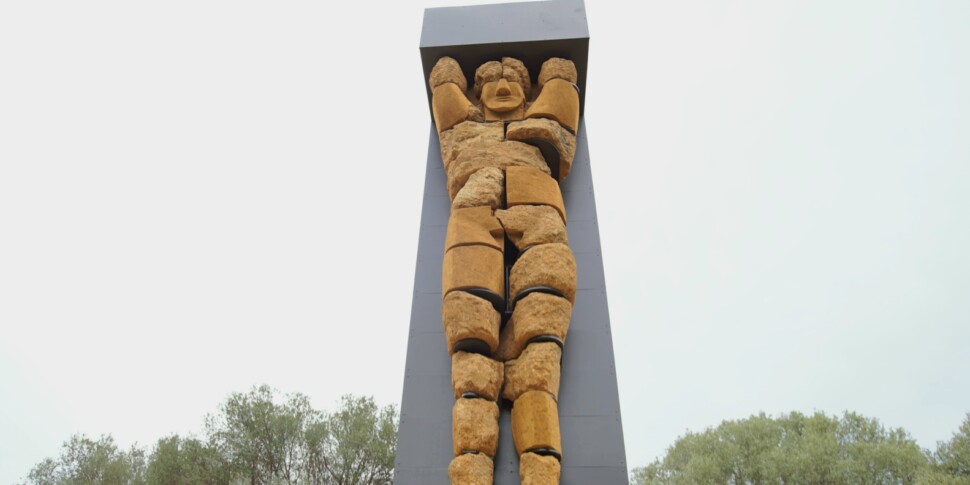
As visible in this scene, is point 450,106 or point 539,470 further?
point 450,106

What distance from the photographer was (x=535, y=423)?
15.7ft

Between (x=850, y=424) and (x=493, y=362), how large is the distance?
12910 mm

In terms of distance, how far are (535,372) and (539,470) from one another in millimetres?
778

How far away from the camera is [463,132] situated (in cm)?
693

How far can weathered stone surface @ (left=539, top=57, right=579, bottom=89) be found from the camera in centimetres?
734

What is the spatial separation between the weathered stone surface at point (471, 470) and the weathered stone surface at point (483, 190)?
7.81 feet

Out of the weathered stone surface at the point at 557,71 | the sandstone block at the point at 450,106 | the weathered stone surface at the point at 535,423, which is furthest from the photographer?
the weathered stone surface at the point at 557,71

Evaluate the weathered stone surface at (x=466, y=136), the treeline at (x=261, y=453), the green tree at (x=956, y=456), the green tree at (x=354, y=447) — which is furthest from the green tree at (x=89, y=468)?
the green tree at (x=956, y=456)

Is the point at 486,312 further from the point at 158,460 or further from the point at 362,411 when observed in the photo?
the point at 158,460

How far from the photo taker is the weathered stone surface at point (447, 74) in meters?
7.47

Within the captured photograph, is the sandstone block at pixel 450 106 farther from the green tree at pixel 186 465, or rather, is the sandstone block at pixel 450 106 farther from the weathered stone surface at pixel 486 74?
the green tree at pixel 186 465

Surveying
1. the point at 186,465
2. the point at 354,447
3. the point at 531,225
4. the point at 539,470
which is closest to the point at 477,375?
the point at 539,470

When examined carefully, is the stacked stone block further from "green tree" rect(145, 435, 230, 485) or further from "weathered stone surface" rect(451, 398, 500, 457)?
"green tree" rect(145, 435, 230, 485)

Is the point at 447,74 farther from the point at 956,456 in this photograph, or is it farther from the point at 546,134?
the point at 956,456
